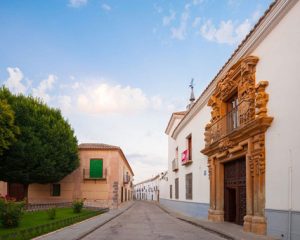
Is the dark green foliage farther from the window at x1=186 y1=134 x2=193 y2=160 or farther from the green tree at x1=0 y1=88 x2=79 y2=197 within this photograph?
the window at x1=186 y1=134 x2=193 y2=160

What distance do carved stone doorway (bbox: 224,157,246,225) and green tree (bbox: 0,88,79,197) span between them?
13.9 meters

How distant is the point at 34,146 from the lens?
25.5 meters

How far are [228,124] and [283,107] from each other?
219 inches

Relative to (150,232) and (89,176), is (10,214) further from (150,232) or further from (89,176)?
(89,176)

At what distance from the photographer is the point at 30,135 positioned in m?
25.4

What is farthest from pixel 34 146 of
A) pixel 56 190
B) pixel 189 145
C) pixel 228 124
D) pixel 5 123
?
pixel 228 124

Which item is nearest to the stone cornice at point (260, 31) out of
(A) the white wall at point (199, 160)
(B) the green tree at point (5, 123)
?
(A) the white wall at point (199, 160)

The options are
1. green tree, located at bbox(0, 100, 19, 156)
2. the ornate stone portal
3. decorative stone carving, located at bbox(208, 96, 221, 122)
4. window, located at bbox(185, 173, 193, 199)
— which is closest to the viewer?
the ornate stone portal

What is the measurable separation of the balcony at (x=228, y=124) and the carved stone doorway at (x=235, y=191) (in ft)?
4.04

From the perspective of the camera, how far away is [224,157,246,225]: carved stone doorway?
568 inches

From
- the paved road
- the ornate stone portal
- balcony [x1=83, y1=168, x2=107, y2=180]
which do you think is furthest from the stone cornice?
balcony [x1=83, y1=168, x2=107, y2=180]

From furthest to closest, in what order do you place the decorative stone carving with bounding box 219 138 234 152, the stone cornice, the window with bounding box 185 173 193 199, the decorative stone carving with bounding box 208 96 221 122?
the window with bounding box 185 173 193 199 < the decorative stone carving with bounding box 208 96 221 122 < the decorative stone carving with bounding box 219 138 234 152 < the stone cornice

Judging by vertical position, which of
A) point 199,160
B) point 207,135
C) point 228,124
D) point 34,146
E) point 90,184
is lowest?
point 90,184

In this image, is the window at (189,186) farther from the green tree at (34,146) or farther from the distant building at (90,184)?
the distant building at (90,184)
